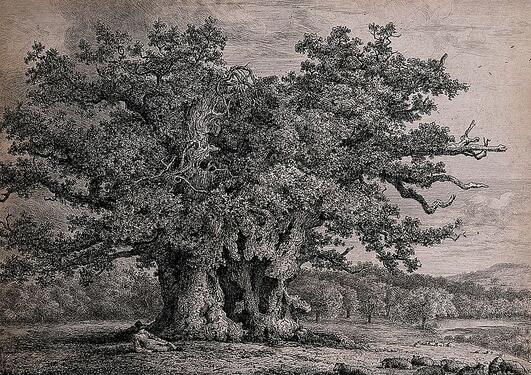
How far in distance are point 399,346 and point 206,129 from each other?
4.07 metres

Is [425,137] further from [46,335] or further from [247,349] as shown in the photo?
[46,335]

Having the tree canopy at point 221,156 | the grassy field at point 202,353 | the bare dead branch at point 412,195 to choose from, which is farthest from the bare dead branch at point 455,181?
the grassy field at point 202,353

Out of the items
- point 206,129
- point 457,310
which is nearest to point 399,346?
point 457,310

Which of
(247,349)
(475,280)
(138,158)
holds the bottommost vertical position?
(247,349)

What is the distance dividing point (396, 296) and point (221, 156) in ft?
10.5

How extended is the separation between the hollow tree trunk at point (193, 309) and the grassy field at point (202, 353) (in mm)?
163

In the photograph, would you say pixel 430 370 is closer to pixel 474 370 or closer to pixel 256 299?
pixel 474 370

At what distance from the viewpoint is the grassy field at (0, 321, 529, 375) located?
1114 cm

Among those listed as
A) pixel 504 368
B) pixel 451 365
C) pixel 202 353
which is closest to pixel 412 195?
pixel 451 365

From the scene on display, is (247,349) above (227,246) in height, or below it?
below

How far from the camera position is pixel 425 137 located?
11.8 meters

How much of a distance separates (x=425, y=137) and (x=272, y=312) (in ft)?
10.8

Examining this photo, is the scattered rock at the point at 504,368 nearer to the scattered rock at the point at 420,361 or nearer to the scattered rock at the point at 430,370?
the scattered rock at the point at 430,370

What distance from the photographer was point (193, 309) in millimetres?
11398
